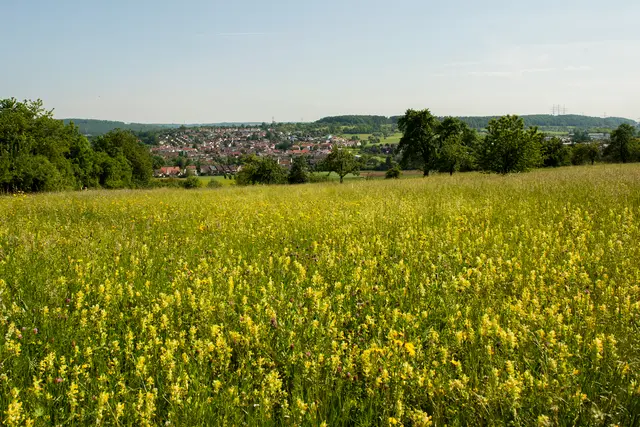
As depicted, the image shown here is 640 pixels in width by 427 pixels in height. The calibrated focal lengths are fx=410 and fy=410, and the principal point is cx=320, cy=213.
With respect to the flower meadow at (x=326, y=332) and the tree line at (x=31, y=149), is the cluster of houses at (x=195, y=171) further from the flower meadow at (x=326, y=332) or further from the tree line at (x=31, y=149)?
the flower meadow at (x=326, y=332)

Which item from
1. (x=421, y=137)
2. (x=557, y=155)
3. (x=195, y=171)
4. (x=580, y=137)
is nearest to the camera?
(x=421, y=137)

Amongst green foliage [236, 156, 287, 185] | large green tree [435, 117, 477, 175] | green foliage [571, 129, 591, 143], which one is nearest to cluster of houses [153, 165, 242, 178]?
green foliage [236, 156, 287, 185]

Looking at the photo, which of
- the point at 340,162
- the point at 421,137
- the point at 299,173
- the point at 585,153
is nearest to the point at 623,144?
the point at 585,153

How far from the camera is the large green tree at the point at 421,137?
159 ft

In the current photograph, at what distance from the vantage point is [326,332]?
2.76 metres

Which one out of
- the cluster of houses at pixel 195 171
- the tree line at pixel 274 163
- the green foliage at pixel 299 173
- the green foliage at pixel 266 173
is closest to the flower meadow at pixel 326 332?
the tree line at pixel 274 163

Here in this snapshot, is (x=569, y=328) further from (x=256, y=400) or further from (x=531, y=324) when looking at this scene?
(x=256, y=400)

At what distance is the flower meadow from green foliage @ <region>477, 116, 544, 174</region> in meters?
20.1

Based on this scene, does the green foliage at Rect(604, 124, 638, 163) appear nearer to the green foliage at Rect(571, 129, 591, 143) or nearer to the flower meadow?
the green foliage at Rect(571, 129, 591, 143)

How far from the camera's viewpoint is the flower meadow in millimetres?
2107

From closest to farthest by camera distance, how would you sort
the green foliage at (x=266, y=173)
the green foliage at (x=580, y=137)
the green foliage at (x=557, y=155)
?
the green foliage at (x=557, y=155) → the green foliage at (x=266, y=173) → the green foliage at (x=580, y=137)

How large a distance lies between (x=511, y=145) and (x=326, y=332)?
24680mm

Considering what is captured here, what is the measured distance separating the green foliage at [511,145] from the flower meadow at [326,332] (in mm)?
20067

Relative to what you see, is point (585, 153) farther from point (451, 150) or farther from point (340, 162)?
point (340, 162)
